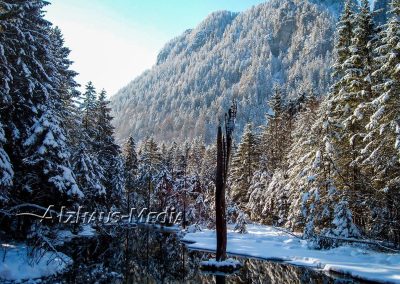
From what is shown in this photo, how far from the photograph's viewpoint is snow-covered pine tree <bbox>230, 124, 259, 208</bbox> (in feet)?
137

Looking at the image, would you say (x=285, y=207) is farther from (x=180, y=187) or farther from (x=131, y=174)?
(x=131, y=174)

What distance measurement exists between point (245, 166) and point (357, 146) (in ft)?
65.7

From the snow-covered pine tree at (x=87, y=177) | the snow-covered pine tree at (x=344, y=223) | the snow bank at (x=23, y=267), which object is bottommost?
the snow bank at (x=23, y=267)

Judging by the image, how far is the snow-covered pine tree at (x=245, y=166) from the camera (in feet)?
137

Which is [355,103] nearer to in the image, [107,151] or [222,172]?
[222,172]

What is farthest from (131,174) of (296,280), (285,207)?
(296,280)

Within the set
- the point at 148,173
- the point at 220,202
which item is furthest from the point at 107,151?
the point at 220,202

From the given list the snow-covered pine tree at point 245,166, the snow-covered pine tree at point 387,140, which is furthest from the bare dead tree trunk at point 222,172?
the snow-covered pine tree at point 245,166

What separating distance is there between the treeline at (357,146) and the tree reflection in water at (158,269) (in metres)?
5.17

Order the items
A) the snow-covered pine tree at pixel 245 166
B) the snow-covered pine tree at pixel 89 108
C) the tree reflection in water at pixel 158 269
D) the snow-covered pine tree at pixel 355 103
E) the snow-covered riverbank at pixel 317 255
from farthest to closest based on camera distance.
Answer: the snow-covered pine tree at pixel 245 166 < the snow-covered pine tree at pixel 89 108 < the snow-covered pine tree at pixel 355 103 < the snow-covered riverbank at pixel 317 255 < the tree reflection in water at pixel 158 269

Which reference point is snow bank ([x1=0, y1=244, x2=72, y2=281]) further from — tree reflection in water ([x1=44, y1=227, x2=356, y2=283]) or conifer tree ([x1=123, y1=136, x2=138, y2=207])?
conifer tree ([x1=123, y1=136, x2=138, y2=207])

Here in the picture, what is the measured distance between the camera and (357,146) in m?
22.7

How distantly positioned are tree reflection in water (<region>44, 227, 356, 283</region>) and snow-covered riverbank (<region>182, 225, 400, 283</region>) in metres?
1.02

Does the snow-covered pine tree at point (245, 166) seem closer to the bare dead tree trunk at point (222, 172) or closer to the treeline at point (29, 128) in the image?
the bare dead tree trunk at point (222, 172)
